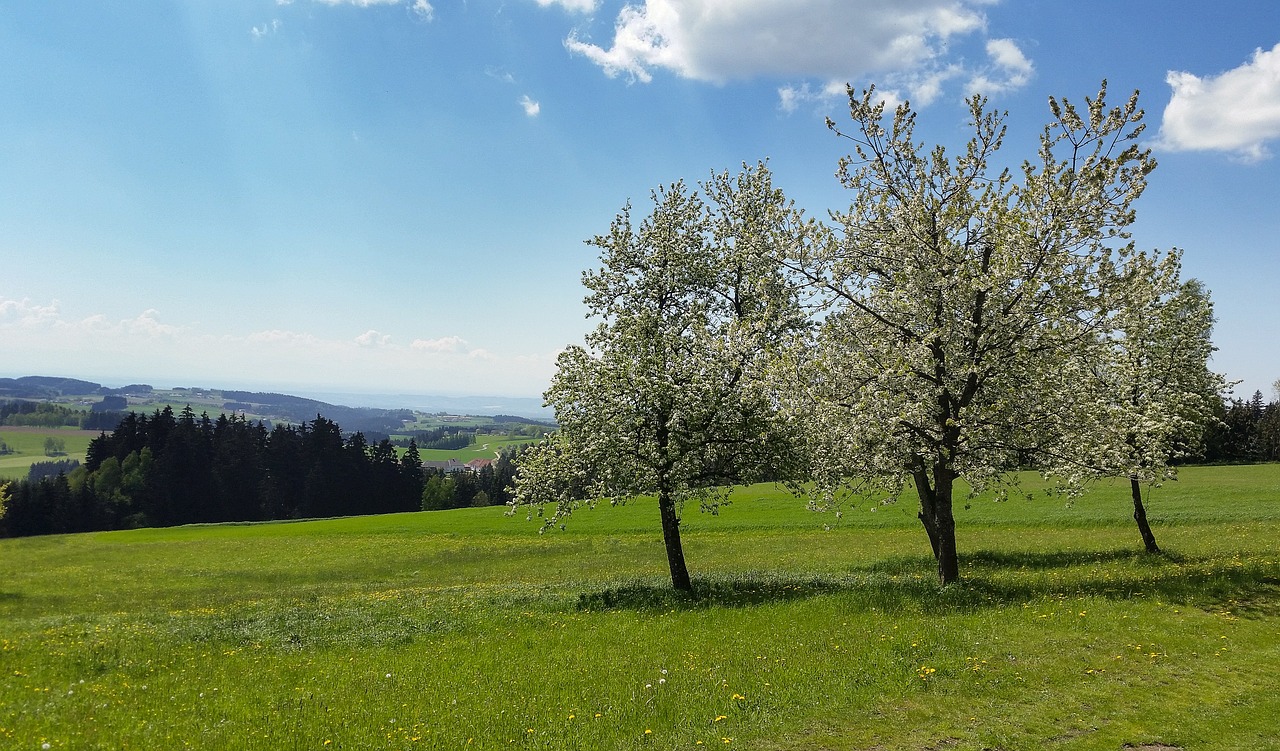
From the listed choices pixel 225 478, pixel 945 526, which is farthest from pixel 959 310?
pixel 225 478

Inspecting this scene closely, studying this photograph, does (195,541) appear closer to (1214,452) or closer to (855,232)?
(855,232)

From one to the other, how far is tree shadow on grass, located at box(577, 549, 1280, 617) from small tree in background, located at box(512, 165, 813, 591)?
8.37 ft

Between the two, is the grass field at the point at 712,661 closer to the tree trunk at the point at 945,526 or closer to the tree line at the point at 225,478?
the tree trunk at the point at 945,526

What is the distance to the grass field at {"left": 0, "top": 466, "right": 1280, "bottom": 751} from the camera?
11.1m

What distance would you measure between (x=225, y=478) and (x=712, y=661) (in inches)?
5307

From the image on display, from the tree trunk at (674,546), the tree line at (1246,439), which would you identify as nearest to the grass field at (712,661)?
the tree trunk at (674,546)

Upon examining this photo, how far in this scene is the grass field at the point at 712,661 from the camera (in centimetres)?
A: 1105

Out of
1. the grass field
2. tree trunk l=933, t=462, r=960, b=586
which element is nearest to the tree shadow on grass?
the grass field

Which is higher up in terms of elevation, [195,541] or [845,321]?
[845,321]

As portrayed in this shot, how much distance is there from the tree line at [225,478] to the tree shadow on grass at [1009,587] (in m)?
105

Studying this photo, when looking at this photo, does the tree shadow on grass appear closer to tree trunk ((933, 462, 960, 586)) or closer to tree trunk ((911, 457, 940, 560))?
tree trunk ((933, 462, 960, 586))

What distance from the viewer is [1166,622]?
52.0ft

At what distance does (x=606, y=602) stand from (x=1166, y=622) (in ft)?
53.4

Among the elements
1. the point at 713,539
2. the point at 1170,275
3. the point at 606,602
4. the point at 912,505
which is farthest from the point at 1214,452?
the point at 606,602
